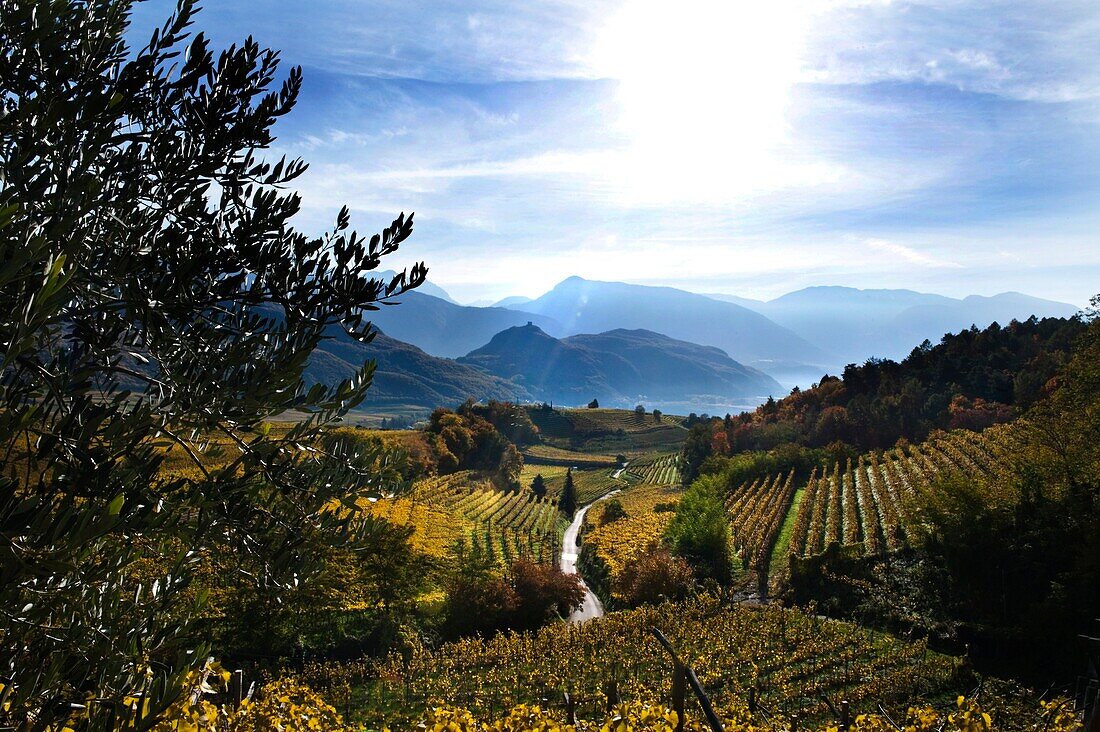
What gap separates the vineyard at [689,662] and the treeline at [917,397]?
38953 mm

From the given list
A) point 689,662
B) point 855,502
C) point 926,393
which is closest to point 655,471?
point 926,393

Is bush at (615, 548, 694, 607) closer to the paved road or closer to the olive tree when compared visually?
the paved road

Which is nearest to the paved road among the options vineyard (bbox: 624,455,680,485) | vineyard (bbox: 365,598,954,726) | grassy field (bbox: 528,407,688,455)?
vineyard (bbox: 365,598,954,726)

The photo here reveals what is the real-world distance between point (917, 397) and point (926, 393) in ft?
8.88

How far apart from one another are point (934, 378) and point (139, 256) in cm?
7373

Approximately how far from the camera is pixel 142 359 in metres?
4.05

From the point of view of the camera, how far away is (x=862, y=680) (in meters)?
16.1

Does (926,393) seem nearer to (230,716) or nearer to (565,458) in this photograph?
(565,458)

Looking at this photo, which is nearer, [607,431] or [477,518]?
[477,518]

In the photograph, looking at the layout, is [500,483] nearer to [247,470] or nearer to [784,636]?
[784,636]

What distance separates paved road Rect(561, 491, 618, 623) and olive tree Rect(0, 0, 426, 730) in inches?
883

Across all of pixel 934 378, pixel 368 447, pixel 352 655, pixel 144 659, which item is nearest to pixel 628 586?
pixel 352 655

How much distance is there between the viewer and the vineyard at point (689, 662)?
47.1 ft

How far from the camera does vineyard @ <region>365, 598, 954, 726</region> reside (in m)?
14.3
